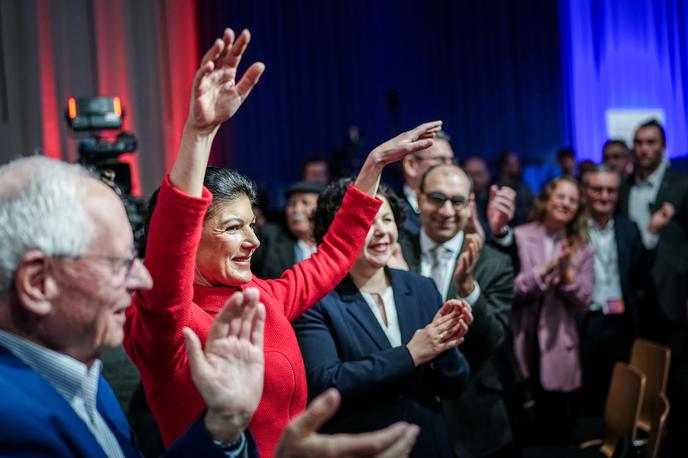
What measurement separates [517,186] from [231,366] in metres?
5.07

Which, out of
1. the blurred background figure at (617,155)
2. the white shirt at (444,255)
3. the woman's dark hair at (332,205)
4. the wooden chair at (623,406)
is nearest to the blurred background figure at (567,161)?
the blurred background figure at (617,155)

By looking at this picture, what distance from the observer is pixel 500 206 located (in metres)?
3.34

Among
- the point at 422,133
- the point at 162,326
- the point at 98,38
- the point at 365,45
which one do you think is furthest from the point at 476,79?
the point at 162,326

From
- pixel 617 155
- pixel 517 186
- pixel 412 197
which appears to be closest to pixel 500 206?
pixel 412 197

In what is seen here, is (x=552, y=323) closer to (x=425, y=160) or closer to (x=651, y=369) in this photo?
(x=651, y=369)

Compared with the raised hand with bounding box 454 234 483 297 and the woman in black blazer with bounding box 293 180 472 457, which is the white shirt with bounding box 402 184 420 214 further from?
the woman in black blazer with bounding box 293 180 472 457

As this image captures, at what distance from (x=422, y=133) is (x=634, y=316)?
282 centimetres

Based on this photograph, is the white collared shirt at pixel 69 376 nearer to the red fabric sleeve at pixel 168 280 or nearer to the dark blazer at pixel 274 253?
the red fabric sleeve at pixel 168 280

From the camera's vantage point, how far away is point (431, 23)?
27.8ft

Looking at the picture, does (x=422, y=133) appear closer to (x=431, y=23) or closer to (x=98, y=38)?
(x=98, y=38)

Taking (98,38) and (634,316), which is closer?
(634,316)

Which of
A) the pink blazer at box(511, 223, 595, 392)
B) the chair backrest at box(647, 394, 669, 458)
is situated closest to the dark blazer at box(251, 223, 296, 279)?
the pink blazer at box(511, 223, 595, 392)

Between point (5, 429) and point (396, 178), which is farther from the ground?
point (396, 178)

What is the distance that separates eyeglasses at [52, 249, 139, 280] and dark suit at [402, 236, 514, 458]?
1530mm
